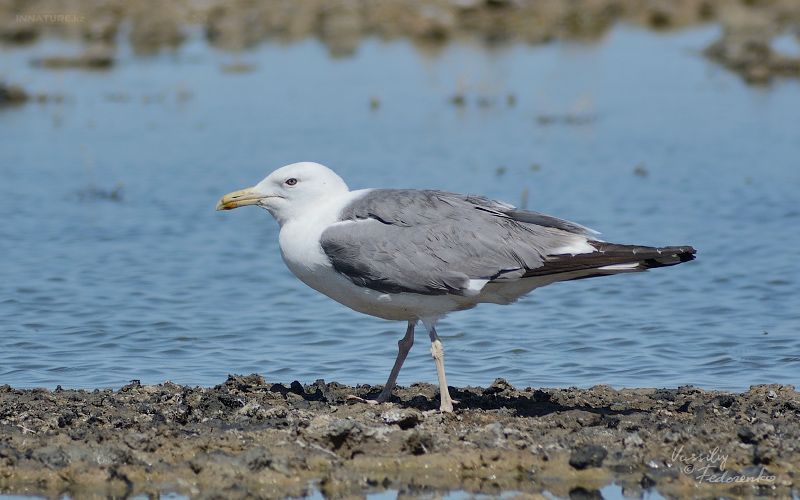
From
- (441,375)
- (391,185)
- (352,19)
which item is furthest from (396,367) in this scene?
(352,19)

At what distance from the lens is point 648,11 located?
30.3 metres

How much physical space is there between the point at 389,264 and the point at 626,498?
1.92 meters

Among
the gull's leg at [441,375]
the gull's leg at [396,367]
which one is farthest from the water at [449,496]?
the gull's leg at [396,367]

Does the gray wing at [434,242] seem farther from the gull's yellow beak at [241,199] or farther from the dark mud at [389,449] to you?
the dark mud at [389,449]

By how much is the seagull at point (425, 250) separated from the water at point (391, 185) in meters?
1.29

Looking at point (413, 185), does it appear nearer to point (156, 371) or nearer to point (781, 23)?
point (156, 371)

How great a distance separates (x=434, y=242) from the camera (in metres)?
6.52

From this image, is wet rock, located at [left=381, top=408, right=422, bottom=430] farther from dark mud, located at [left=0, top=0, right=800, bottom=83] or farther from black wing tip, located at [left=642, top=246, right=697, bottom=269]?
dark mud, located at [left=0, top=0, right=800, bottom=83]

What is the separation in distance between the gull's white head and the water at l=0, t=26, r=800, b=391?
58.7 inches

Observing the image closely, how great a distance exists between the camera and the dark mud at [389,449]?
550 cm

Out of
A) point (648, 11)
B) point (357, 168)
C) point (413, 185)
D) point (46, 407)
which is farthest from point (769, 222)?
point (648, 11)

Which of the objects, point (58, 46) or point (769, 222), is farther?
point (58, 46)

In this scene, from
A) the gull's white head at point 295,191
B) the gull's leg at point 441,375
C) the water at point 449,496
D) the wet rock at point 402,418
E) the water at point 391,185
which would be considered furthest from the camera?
the water at point 391,185

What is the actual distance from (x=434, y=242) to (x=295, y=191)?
95cm
